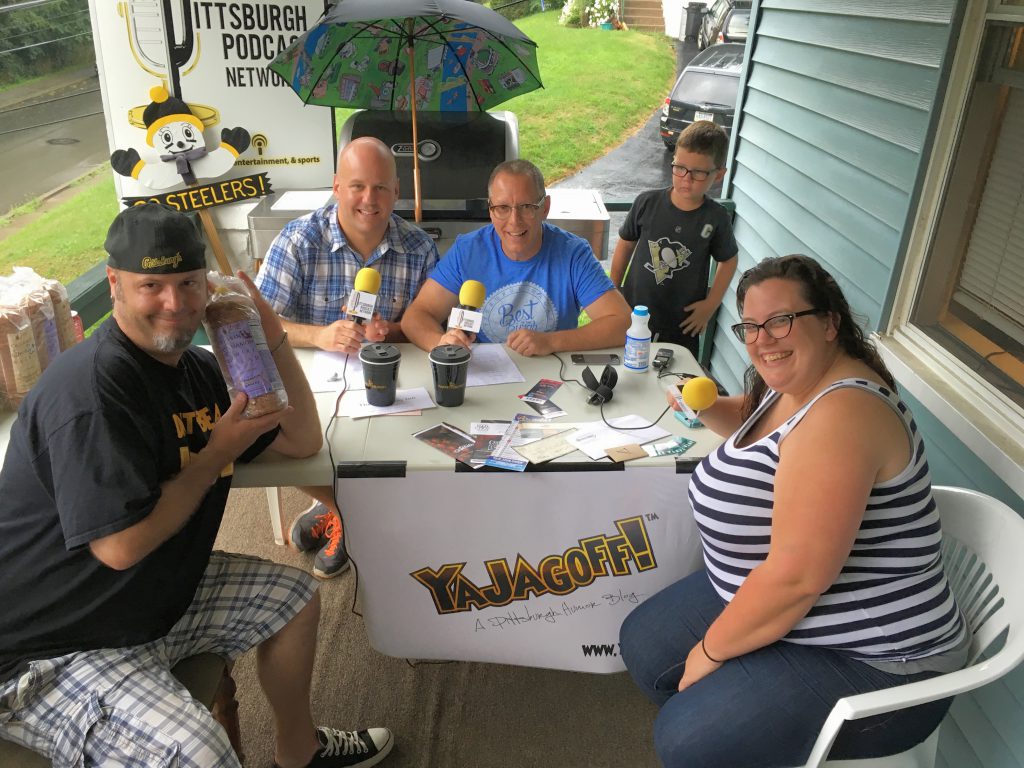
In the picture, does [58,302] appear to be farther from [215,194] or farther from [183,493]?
[215,194]

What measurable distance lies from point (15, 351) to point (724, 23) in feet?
23.0

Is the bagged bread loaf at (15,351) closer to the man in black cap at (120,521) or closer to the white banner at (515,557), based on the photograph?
the man in black cap at (120,521)

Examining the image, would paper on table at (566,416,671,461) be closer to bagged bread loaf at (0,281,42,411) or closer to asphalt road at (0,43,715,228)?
bagged bread loaf at (0,281,42,411)

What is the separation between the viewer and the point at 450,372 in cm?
198

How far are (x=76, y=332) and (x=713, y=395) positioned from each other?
1985 millimetres

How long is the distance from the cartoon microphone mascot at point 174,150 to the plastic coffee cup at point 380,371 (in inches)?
86.2

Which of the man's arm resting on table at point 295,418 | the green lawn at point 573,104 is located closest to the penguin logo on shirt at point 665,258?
the man's arm resting on table at point 295,418

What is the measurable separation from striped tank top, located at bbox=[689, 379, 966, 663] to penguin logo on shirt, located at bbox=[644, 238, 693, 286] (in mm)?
1690

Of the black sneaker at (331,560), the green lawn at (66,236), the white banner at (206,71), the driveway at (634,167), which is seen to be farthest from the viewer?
the driveway at (634,167)

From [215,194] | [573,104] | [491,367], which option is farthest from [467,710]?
[573,104]

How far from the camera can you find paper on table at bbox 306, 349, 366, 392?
2.14 m

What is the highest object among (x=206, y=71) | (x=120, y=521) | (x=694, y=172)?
(x=206, y=71)

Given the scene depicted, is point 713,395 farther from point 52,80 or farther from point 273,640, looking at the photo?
point 52,80

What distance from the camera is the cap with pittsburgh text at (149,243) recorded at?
56.5 inches
